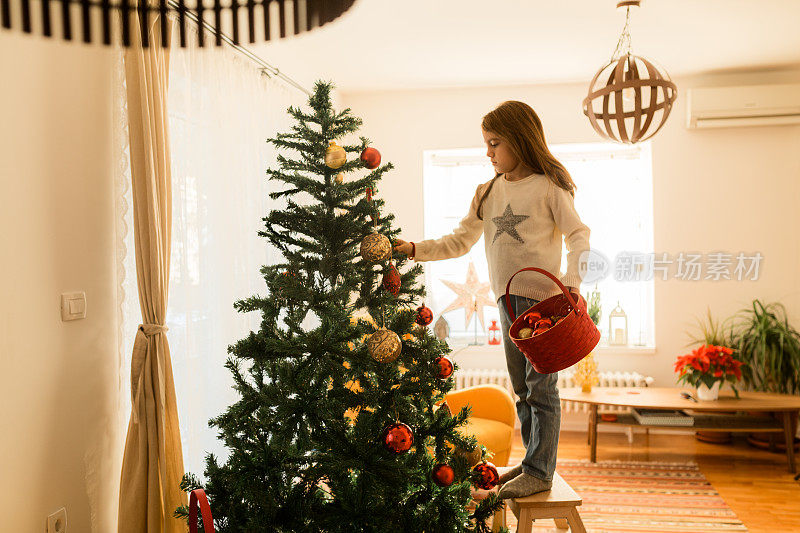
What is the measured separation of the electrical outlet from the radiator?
323 centimetres

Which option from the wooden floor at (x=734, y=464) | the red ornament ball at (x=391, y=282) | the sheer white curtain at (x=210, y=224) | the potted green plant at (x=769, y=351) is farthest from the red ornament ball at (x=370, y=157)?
the potted green plant at (x=769, y=351)

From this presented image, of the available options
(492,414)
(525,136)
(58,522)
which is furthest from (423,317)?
(492,414)

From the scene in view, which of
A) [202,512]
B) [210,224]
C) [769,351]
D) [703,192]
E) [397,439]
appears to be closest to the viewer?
[202,512]

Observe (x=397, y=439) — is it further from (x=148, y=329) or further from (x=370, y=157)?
(x=148, y=329)

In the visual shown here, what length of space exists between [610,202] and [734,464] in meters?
2.02

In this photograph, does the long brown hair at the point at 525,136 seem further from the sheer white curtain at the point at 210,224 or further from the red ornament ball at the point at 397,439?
the sheer white curtain at the point at 210,224

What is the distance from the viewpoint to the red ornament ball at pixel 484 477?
1.93 metres

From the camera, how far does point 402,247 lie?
6.78ft

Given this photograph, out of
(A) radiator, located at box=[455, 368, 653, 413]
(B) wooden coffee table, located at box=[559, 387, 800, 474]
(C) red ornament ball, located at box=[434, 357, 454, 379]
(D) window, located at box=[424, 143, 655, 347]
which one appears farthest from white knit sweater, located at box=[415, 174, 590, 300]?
(D) window, located at box=[424, 143, 655, 347]

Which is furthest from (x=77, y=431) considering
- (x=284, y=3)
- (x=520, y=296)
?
(x=284, y=3)

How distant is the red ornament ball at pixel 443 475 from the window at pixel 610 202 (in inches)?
126

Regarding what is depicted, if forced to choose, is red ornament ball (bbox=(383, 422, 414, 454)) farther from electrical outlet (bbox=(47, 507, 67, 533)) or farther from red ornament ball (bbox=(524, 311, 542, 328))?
electrical outlet (bbox=(47, 507, 67, 533))

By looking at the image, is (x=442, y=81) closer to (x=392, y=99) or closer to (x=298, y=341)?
(x=392, y=99)

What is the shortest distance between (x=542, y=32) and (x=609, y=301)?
2.21 metres
